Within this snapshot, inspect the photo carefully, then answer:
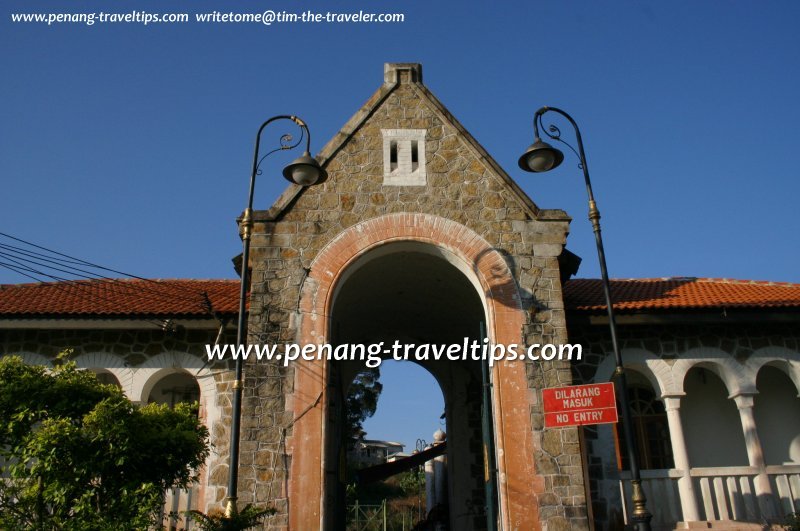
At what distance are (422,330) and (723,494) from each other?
665 centimetres

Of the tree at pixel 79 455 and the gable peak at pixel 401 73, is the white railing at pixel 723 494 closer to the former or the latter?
the tree at pixel 79 455

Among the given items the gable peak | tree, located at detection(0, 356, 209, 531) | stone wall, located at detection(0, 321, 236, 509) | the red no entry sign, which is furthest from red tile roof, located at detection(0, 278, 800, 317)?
the gable peak

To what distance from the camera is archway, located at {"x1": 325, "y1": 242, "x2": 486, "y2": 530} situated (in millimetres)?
10359

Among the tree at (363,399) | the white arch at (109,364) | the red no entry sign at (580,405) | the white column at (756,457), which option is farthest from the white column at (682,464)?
the tree at (363,399)

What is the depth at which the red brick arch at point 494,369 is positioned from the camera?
28.2 feet

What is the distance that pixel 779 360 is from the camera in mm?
10977

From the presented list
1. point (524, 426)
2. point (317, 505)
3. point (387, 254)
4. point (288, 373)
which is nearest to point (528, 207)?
point (387, 254)

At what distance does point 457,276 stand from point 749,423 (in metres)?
5.22

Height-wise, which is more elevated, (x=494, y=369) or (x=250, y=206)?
(x=250, y=206)

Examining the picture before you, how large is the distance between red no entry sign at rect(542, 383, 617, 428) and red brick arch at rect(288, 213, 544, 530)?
703 millimetres

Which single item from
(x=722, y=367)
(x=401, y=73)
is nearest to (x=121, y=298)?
(x=401, y=73)

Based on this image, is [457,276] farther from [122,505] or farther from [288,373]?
[122,505]

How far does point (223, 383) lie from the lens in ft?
34.1

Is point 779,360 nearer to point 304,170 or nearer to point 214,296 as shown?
point 304,170
